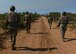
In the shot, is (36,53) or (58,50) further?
(58,50)

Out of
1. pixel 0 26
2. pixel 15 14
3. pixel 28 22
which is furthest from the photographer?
pixel 0 26

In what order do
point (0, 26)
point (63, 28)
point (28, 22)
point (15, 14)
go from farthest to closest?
point (0, 26), point (28, 22), point (63, 28), point (15, 14)

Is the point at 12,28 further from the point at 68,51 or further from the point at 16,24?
the point at 68,51

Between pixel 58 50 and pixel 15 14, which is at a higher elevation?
pixel 15 14

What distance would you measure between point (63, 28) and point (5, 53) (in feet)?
24.2

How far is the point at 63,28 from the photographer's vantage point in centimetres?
2106

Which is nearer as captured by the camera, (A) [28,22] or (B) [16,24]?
(B) [16,24]

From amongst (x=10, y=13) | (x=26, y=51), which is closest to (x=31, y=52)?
(x=26, y=51)

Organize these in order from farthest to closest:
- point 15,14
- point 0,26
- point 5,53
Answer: point 0,26, point 15,14, point 5,53

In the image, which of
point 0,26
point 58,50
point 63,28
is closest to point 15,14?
point 58,50

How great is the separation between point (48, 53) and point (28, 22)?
1184 cm

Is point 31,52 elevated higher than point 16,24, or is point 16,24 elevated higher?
point 16,24

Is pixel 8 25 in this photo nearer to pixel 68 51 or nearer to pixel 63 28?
pixel 68 51

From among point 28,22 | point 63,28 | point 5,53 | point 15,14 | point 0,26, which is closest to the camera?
point 5,53
